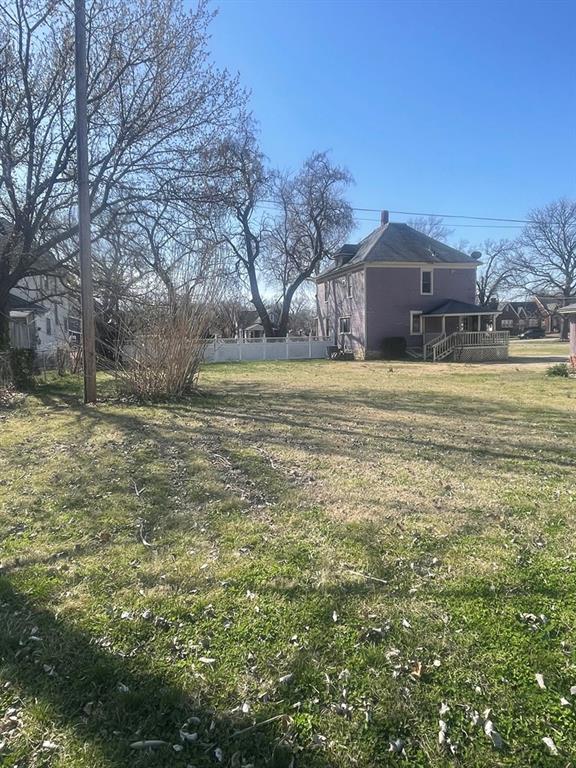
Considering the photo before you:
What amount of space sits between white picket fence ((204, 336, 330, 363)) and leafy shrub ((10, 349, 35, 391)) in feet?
52.6

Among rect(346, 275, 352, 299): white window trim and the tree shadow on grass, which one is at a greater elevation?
rect(346, 275, 352, 299): white window trim

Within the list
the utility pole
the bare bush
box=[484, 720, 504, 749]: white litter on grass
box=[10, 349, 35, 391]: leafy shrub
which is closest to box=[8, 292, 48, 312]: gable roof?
box=[10, 349, 35, 391]: leafy shrub

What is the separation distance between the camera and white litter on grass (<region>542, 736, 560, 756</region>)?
1781 millimetres

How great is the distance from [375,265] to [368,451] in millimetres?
24584

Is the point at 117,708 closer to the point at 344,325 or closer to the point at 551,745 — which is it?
the point at 551,745

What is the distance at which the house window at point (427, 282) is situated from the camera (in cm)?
3000

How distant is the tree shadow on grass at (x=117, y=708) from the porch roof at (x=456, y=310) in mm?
28267

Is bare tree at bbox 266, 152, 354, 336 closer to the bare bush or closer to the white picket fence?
the white picket fence

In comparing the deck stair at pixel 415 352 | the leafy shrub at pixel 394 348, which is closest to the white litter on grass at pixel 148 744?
the deck stair at pixel 415 352

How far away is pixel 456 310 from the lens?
28.2 m

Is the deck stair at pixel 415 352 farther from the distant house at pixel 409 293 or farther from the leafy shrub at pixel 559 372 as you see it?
the leafy shrub at pixel 559 372

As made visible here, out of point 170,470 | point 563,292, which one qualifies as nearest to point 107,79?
point 170,470

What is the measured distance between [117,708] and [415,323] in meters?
29.9

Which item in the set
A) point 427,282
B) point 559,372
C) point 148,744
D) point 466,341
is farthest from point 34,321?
point 148,744
